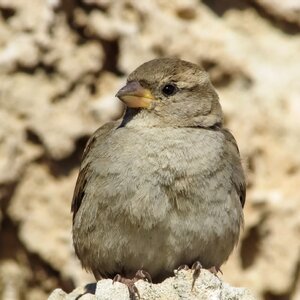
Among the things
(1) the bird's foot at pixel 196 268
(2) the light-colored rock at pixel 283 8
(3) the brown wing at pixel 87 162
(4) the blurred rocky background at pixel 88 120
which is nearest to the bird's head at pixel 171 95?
(3) the brown wing at pixel 87 162

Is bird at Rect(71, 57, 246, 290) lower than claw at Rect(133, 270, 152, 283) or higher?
higher

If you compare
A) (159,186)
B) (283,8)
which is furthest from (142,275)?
(283,8)

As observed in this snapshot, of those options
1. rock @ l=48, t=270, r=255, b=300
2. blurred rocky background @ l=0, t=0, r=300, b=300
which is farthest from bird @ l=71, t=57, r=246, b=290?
blurred rocky background @ l=0, t=0, r=300, b=300

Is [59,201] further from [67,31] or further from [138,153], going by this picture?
[138,153]

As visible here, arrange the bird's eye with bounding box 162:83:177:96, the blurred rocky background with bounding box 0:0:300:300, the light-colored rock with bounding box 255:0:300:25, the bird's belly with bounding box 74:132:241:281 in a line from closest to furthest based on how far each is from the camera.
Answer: the bird's belly with bounding box 74:132:241:281 → the bird's eye with bounding box 162:83:177:96 → the blurred rocky background with bounding box 0:0:300:300 → the light-colored rock with bounding box 255:0:300:25

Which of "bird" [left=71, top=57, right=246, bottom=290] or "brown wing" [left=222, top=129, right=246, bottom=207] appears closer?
"bird" [left=71, top=57, right=246, bottom=290]

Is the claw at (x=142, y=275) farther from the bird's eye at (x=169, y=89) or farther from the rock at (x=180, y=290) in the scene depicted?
the bird's eye at (x=169, y=89)

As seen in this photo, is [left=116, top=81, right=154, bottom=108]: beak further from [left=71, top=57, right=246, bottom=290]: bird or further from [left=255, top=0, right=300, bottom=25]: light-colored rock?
[left=255, top=0, right=300, bottom=25]: light-colored rock
